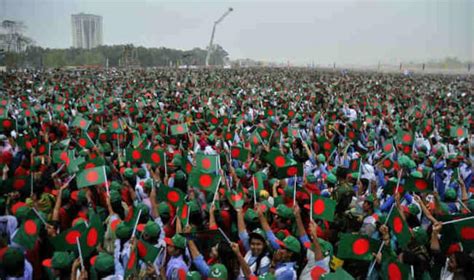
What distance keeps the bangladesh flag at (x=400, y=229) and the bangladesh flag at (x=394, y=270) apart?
31.0 inches

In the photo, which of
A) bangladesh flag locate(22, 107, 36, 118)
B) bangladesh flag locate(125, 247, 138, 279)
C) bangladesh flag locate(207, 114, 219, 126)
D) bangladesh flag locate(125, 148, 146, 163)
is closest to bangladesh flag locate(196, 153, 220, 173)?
bangladesh flag locate(125, 148, 146, 163)

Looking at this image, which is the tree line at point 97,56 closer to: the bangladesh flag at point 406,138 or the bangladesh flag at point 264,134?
the bangladesh flag at point 264,134

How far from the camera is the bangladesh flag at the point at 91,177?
5.25m

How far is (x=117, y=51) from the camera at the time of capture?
248ft

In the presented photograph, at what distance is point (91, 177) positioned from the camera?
17.3 feet

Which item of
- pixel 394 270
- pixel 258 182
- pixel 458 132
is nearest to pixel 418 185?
pixel 258 182

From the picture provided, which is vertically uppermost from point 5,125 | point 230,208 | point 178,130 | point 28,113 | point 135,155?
point 28,113

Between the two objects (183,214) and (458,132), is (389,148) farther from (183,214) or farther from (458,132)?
(183,214)

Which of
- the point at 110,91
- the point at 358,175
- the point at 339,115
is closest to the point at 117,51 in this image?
the point at 110,91

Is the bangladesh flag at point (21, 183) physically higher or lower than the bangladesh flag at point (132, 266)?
higher

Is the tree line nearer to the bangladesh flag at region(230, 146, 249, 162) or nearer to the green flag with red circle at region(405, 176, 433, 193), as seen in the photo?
the bangladesh flag at region(230, 146, 249, 162)

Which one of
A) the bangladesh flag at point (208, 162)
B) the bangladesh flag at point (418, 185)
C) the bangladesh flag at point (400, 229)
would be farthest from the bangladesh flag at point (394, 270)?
the bangladesh flag at point (208, 162)

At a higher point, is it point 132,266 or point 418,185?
point 418,185

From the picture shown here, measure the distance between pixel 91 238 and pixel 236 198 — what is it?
5.80 feet
